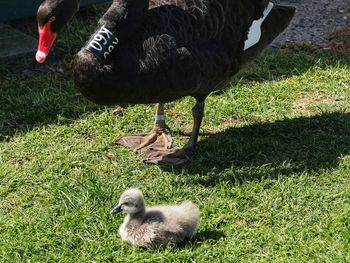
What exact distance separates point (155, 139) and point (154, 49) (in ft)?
2.88

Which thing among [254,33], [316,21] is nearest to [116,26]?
[254,33]

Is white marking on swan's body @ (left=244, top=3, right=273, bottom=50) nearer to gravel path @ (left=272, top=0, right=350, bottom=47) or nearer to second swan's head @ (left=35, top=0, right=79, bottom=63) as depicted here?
second swan's head @ (left=35, top=0, right=79, bottom=63)

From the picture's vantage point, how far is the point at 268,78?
5.91 metres

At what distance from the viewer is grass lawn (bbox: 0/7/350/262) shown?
376cm

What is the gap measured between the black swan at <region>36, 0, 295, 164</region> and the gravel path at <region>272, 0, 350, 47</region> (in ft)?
6.94

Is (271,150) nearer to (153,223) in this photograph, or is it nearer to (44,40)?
(153,223)

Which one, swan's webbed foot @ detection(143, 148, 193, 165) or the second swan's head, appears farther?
swan's webbed foot @ detection(143, 148, 193, 165)

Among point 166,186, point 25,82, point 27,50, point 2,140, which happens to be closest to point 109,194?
point 166,186

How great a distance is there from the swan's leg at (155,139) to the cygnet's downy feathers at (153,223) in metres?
1.17

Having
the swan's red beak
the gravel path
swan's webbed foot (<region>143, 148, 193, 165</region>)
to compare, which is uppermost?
the swan's red beak

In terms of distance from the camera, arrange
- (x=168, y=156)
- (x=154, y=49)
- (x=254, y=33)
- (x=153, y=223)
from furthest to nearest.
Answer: (x=254, y=33) < (x=168, y=156) < (x=154, y=49) < (x=153, y=223)

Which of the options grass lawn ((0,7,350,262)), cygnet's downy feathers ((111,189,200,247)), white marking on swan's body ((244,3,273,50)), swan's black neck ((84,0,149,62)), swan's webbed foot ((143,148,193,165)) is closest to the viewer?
cygnet's downy feathers ((111,189,200,247))

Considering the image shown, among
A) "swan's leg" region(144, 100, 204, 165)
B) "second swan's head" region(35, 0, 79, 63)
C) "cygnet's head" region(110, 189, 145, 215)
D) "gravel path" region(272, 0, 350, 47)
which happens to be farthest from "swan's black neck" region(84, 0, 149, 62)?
"gravel path" region(272, 0, 350, 47)

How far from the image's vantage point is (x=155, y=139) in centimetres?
503
